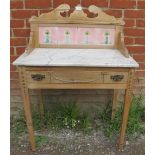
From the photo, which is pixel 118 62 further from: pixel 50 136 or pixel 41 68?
pixel 50 136

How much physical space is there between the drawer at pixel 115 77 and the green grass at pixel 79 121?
2.82 ft

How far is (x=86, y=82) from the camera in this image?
265cm

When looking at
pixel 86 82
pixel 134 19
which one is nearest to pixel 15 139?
pixel 86 82

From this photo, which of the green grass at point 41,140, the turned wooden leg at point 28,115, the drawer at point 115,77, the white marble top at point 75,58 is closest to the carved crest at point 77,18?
the white marble top at point 75,58

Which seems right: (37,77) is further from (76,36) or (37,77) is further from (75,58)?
(76,36)

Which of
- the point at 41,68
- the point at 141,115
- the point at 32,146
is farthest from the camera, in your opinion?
the point at 141,115

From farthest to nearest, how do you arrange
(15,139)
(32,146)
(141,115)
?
(141,115), (15,139), (32,146)

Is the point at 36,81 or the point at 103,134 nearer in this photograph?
the point at 36,81

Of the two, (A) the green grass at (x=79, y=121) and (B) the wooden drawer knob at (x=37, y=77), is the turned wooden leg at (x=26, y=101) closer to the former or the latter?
(B) the wooden drawer knob at (x=37, y=77)

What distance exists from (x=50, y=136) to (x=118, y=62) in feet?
3.86

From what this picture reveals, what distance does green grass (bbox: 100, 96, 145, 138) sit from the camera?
11.0ft

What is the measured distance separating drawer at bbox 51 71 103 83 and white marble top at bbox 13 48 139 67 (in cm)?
9

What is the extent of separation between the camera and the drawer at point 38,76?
262cm

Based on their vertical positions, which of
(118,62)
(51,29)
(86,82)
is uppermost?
(51,29)
